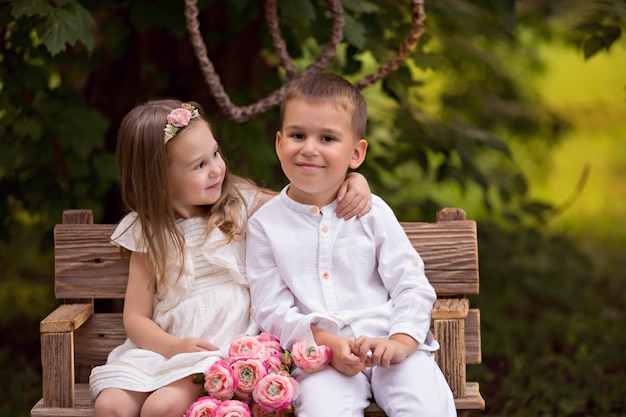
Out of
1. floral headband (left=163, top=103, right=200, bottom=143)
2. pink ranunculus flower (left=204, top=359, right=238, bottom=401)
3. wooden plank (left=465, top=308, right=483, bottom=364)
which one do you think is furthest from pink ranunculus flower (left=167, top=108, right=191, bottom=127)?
wooden plank (left=465, top=308, right=483, bottom=364)

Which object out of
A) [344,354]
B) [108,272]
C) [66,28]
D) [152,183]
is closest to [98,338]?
[108,272]

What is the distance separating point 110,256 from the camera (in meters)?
3.06

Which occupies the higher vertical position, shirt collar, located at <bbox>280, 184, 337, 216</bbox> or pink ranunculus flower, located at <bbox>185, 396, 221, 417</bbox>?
shirt collar, located at <bbox>280, 184, 337, 216</bbox>

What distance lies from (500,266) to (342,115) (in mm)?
2827

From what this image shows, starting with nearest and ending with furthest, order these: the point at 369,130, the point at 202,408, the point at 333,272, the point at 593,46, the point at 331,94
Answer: the point at 202,408 → the point at 331,94 → the point at 333,272 → the point at 593,46 → the point at 369,130

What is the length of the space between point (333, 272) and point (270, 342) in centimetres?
32

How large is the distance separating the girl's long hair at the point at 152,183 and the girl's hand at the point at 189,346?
237 millimetres

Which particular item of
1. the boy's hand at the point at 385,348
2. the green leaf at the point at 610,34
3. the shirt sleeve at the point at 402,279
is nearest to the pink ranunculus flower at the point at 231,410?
the boy's hand at the point at 385,348

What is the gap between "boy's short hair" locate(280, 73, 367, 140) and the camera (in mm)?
2658

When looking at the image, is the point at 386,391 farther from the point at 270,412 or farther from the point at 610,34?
the point at 610,34

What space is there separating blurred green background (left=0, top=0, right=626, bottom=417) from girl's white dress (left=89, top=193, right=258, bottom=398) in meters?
0.50

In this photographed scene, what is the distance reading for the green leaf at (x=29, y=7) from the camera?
3018mm

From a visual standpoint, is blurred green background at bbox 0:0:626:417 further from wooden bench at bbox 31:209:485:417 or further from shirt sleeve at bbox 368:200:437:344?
shirt sleeve at bbox 368:200:437:344

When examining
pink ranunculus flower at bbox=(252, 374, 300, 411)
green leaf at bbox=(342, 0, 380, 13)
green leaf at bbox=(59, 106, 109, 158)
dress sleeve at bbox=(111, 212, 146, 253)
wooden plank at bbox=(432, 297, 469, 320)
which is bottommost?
pink ranunculus flower at bbox=(252, 374, 300, 411)
